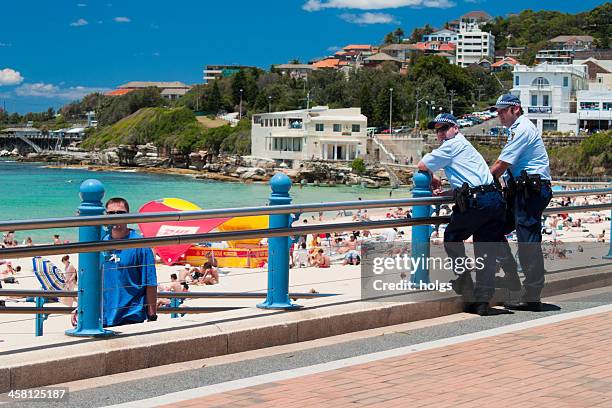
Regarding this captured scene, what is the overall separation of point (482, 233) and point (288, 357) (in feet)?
8.74

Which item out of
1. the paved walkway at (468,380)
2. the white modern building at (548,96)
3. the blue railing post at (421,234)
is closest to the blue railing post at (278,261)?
the paved walkway at (468,380)

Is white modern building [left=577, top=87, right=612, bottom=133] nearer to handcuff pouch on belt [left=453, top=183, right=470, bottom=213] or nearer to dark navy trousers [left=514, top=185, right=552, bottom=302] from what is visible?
dark navy trousers [left=514, top=185, right=552, bottom=302]

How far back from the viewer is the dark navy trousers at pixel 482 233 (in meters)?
8.95

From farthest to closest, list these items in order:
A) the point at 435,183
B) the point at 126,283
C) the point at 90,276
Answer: the point at 435,183 < the point at 126,283 < the point at 90,276

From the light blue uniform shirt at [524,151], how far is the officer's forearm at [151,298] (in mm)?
3492

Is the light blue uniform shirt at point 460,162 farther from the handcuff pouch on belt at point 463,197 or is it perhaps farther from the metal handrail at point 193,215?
the metal handrail at point 193,215

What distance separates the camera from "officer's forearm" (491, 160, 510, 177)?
913 centimetres

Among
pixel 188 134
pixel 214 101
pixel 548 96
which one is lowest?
pixel 188 134

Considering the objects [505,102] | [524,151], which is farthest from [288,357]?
Result: [505,102]

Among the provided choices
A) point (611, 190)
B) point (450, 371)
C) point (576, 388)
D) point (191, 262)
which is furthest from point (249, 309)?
point (191, 262)

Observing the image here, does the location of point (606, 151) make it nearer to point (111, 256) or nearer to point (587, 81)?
point (587, 81)

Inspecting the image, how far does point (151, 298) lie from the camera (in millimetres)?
7750

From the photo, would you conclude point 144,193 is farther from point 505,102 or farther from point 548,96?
point 505,102

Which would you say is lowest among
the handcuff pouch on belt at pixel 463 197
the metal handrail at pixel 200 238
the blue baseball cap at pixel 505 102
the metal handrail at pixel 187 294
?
the metal handrail at pixel 187 294
